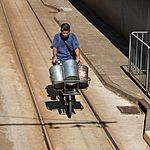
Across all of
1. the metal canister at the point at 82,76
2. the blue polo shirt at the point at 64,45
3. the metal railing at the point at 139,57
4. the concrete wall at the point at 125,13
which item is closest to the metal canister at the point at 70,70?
the metal canister at the point at 82,76

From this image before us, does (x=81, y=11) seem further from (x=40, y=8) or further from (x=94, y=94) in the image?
(x=94, y=94)

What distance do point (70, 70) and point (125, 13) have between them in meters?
8.69

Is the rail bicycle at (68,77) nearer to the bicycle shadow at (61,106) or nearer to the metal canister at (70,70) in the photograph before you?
the metal canister at (70,70)

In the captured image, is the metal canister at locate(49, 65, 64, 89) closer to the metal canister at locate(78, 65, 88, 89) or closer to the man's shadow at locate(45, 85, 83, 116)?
the metal canister at locate(78, 65, 88, 89)

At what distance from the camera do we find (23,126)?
11.2 m

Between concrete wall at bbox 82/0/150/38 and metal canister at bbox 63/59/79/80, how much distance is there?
5452 millimetres

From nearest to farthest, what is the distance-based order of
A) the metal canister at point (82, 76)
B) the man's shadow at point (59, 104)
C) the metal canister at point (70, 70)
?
1. the metal canister at point (70, 70)
2. the metal canister at point (82, 76)
3. the man's shadow at point (59, 104)

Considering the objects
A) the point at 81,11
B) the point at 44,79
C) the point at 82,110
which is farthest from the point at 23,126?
the point at 81,11

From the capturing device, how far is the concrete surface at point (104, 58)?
44.6ft

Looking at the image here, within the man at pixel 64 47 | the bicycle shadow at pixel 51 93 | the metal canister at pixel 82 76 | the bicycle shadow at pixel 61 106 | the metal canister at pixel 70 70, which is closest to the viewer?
the metal canister at pixel 70 70

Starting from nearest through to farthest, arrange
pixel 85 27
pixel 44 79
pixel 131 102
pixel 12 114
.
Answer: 1. pixel 12 114
2. pixel 131 102
3. pixel 44 79
4. pixel 85 27

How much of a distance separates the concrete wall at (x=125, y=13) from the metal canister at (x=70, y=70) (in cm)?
545

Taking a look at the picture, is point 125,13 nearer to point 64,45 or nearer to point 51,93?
point 51,93

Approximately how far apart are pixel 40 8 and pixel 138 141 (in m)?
16.1
